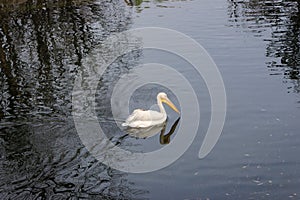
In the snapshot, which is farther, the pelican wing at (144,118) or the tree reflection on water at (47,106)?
the pelican wing at (144,118)

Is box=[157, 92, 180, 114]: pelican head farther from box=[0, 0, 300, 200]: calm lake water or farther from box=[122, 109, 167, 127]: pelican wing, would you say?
box=[122, 109, 167, 127]: pelican wing

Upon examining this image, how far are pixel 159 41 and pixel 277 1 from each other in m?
10.2

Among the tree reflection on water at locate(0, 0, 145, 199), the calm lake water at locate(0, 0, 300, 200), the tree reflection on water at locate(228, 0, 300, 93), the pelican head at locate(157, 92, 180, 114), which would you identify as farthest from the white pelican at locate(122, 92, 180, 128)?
the tree reflection on water at locate(228, 0, 300, 93)

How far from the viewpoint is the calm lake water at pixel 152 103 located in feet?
32.4

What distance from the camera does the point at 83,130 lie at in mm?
11992

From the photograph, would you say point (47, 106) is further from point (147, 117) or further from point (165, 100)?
point (165, 100)

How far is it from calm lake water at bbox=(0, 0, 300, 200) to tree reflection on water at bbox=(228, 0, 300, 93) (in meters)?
0.05

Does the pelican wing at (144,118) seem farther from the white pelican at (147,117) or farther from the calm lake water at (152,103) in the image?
the calm lake water at (152,103)

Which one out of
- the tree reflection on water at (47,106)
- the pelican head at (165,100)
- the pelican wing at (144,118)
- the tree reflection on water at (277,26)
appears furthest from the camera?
the tree reflection on water at (277,26)

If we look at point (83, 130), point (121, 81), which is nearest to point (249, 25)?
point (121, 81)

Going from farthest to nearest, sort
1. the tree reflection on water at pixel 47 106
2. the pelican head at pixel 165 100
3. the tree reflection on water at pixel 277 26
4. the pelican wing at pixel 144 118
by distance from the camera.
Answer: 1. the tree reflection on water at pixel 277 26
2. the pelican head at pixel 165 100
3. the pelican wing at pixel 144 118
4. the tree reflection on water at pixel 47 106

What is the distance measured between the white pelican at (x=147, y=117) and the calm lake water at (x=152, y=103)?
284 millimetres

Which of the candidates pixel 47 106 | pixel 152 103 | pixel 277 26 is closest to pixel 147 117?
pixel 152 103

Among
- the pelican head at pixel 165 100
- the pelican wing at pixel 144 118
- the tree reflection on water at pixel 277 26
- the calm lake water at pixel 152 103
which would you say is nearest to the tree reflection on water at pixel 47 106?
the calm lake water at pixel 152 103
